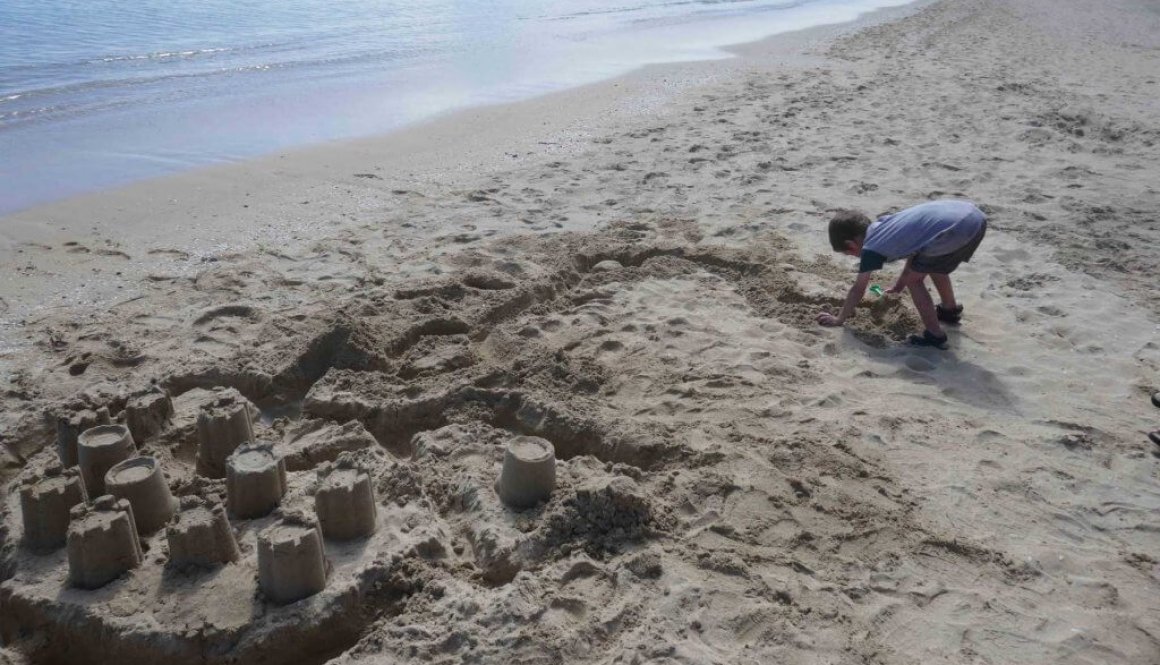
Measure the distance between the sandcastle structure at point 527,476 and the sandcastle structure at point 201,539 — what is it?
37.3 inches

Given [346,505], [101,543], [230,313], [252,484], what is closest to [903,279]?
[346,505]

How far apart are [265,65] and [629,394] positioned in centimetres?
1119

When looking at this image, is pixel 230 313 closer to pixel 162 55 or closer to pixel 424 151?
pixel 424 151

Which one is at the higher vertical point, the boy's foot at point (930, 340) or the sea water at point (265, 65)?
the sea water at point (265, 65)

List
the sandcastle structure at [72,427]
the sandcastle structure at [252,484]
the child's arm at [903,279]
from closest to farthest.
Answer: the sandcastle structure at [252,484]
the sandcastle structure at [72,427]
the child's arm at [903,279]

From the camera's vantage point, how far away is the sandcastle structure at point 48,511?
2857mm

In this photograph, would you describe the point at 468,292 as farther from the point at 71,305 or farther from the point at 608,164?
the point at 608,164

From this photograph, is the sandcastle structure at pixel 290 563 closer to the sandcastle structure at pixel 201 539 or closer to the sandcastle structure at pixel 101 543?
the sandcastle structure at pixel 201 539

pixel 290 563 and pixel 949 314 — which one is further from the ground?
pixel 290 563

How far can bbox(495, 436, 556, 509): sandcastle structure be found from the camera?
3090 mm

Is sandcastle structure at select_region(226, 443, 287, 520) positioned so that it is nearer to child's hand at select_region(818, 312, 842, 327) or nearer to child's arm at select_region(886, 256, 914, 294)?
child's hand at select_region(818, 312, 842, 327)

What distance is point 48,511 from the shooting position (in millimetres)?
2861

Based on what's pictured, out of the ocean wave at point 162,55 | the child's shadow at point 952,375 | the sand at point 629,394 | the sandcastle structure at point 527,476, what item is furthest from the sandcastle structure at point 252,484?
the ocean wave at point 162,55

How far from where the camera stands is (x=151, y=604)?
2.66 metres
